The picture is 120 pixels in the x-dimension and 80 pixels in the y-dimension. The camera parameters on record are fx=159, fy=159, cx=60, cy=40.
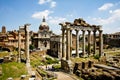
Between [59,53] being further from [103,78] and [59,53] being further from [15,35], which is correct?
[103,78]

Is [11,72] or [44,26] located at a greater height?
[44,26]

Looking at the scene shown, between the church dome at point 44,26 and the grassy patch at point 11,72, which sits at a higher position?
the church dome at point 44,26

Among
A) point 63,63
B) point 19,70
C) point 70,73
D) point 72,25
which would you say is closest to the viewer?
point 19,70

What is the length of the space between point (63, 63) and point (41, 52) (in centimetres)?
2980

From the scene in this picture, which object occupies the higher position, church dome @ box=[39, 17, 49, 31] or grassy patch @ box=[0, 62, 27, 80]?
church dome @ box=[39, 17, 49, 31]

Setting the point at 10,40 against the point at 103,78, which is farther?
the point at 10,40

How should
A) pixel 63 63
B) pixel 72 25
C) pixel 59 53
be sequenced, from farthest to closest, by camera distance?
pixel 59 53, pixel 72 25, pixel 63 63

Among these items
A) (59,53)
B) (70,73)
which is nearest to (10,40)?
(59,53)

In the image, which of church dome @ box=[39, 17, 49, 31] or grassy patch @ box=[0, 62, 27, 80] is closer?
grassy patch @ box=[0, 62, 27, 80]

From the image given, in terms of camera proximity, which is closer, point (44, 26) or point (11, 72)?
point (11, 72)

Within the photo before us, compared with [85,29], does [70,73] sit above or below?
below

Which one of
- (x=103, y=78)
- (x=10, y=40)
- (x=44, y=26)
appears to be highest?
(x=44, y=26)

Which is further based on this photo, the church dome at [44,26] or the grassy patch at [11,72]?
the church dome at [44,26]

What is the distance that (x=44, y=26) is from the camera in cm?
7869
